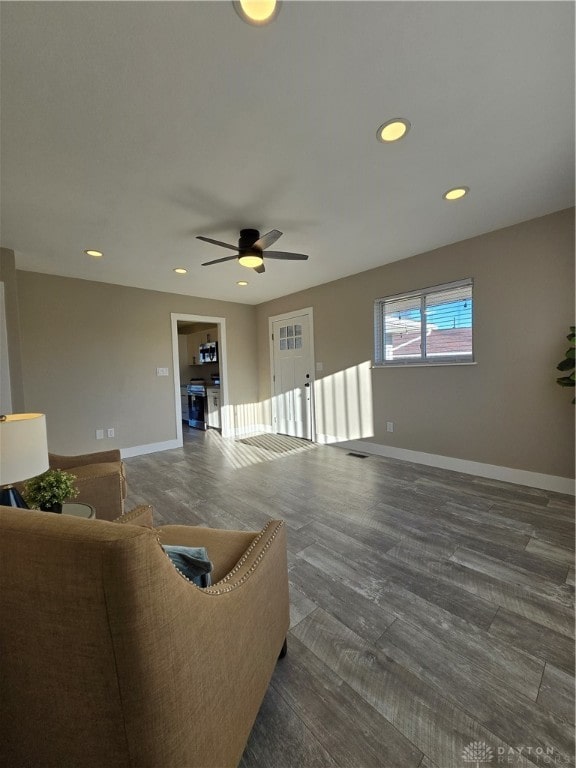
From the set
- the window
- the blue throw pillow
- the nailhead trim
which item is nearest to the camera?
the nailhead trim

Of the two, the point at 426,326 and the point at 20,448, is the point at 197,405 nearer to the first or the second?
the point at 426,326

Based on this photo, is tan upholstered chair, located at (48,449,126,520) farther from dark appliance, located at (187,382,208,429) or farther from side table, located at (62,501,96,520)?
dark appliance, located at (187,382,208,429)

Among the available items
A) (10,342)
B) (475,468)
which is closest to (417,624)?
(475,468)

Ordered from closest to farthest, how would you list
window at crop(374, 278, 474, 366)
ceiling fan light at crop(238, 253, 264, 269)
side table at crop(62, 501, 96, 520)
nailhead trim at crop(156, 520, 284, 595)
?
1. nailhead trim at crop(156, 520, 284, 595)
2. side table at crop(62, 501, 96, 520)
3. ceiling fan light at crop(238, 253, 264, 269)
4. window at crop(374, 278, 474, 366)

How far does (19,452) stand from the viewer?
4.01 feet

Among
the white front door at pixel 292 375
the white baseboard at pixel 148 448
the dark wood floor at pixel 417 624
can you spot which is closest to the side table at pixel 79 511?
the dark wood floor at pixel 417 624

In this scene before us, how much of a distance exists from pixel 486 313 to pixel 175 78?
319 centimetres

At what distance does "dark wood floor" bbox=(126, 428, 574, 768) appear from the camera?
38.7 inches

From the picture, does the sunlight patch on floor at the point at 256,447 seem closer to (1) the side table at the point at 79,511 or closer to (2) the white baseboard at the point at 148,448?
(2) the white baseboard at the point at 148,448

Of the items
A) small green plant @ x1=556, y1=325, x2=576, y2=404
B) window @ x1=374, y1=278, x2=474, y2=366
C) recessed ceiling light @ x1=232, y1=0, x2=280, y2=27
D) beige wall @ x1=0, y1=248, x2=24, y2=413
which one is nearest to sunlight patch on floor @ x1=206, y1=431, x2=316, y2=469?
A: window @ x1=374, y1=278, x2=474, y2=366

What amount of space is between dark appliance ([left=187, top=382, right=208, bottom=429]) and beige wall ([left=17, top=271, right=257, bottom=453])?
64.0 inches

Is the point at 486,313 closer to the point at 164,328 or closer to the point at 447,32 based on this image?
the point at 447,32

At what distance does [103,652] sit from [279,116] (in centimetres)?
218

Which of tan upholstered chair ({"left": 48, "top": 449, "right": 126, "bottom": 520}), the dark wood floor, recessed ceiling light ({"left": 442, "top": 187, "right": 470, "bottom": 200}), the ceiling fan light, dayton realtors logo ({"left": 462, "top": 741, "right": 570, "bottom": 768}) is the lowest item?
dayton realtors logo ({"left": 462, "top": 741, "right": 570, "bottom": 768})
